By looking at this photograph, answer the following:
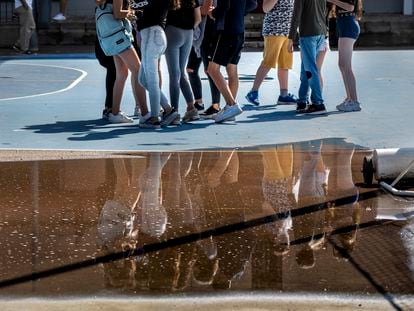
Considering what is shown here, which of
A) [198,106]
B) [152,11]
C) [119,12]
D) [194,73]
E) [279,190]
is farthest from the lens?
[198,106]

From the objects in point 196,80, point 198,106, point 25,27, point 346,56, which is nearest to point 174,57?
point 196,80

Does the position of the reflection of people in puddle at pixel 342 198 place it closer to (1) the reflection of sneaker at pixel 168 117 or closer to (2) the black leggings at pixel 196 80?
(1) the reflection of sneaker at pixel 168 117

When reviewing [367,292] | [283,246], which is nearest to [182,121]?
[283,246]

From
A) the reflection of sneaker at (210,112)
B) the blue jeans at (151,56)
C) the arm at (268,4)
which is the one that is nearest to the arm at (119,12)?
the blue jeans at (151,56)

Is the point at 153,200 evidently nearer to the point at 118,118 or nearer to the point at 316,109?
the point at 118,118

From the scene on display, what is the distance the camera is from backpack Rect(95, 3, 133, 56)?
1090cm

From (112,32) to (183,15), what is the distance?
86 centimetres

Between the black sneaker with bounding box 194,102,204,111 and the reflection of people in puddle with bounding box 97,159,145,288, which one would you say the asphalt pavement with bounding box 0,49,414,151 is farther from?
the reflection of people in puddle with bounding box 97,159,145,288

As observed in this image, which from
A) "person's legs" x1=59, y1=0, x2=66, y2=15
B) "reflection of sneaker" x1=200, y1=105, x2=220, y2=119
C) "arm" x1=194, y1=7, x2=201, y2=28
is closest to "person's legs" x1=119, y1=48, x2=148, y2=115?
"arm" x1=194, y1=7, x2=201, y2=28

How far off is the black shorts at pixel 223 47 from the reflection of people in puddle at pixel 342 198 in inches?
78.3

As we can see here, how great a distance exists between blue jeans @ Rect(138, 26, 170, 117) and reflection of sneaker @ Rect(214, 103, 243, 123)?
3.05ft

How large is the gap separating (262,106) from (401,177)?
223 inches

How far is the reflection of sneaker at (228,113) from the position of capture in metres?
11.4

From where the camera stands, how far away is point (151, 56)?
1078cm
